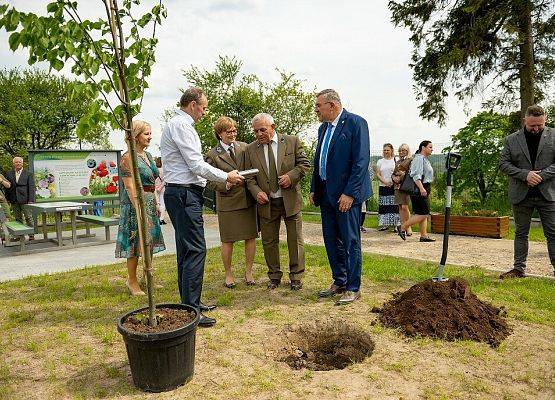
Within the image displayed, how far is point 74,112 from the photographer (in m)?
25.8

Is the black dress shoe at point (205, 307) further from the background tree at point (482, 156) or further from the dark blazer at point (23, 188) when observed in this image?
the background tree at point (482, 156)

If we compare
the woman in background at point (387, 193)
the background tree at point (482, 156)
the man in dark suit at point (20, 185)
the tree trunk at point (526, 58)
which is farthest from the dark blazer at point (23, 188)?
the tree trunk at point (526, 58)

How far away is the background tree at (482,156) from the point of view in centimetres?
1303

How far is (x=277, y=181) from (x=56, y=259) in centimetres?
528

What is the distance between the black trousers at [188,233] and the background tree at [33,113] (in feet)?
72.8

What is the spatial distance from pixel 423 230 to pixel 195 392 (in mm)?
6753

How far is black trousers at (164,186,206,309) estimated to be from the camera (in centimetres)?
421

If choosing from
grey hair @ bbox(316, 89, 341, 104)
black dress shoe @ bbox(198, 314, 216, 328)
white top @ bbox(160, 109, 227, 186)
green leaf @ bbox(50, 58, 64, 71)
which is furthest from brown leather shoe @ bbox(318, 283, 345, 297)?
green leaf @ bbox(50, 58, 64, 71)

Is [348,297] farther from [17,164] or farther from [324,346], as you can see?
[17,164]

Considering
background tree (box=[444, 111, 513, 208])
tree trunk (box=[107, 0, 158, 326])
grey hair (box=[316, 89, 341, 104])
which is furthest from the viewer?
background tree (box=[444, 111, 513, 208])

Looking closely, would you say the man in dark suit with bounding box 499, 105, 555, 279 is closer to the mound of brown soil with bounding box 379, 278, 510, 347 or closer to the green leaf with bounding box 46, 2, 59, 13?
the mound of brown soil with bounding box 379, 278, 510, 347

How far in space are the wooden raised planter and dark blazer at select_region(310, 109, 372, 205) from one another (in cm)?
553

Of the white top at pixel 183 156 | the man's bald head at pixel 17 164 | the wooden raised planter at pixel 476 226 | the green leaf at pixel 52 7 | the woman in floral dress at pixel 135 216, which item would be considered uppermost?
the green leaf at pixel 52 7

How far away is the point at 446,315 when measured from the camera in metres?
4.12
